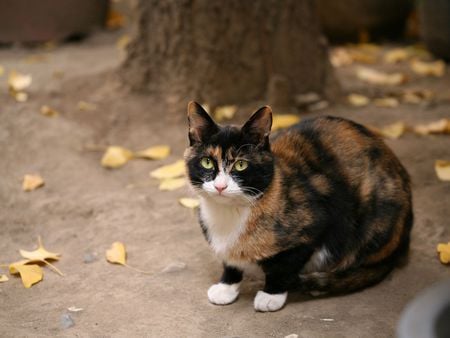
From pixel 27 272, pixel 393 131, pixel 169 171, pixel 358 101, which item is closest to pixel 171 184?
pixel 169 171

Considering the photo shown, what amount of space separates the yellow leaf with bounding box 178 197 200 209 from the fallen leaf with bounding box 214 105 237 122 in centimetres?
113

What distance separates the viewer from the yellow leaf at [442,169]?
3908mm

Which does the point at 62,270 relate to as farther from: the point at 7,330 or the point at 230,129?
the point at 230,129

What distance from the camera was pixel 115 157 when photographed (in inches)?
177

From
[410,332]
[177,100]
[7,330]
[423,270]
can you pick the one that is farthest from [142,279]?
[177,100]

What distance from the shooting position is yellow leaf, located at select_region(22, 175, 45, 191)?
4168 mm

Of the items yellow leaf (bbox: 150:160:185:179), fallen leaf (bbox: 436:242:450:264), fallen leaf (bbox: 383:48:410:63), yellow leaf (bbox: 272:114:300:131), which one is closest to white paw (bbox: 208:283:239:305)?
fallen leaf (bbox: 436:242:450:264)

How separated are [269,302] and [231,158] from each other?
735mm

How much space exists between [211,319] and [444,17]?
4.69 m

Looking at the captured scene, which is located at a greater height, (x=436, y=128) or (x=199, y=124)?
(x=199, y=124)

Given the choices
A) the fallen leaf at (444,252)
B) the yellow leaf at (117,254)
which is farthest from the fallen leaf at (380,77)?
the yellow leaf at (117,254)

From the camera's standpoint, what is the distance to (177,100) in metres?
5.03

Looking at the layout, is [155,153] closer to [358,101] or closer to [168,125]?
[168,125]

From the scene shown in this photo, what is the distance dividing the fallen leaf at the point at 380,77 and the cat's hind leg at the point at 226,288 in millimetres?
3567
